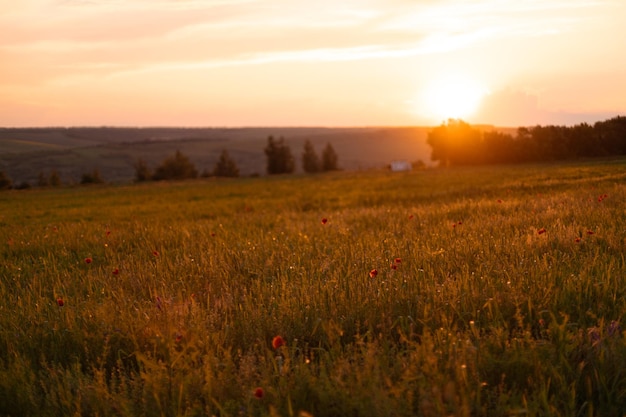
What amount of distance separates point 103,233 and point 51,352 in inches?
268

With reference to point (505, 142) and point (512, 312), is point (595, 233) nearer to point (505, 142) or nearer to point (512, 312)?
point (512, 312)

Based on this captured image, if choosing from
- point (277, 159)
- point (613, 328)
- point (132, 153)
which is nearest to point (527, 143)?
point (613, 328)

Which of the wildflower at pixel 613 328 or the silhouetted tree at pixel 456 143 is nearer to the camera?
the wildflower at pixel 613 328

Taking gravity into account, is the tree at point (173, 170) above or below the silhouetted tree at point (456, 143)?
below

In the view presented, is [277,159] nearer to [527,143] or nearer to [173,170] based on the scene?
[173,170]

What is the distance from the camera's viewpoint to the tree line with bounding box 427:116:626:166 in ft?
87.8

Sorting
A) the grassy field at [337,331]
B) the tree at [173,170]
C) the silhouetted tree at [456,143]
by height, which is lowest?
the grassy field at [337,331]

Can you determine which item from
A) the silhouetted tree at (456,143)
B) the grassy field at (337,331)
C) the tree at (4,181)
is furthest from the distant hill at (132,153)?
the grassy field at (337,331)

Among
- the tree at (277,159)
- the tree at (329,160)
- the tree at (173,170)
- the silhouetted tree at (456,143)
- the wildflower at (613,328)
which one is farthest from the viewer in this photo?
the tree at (329,160)

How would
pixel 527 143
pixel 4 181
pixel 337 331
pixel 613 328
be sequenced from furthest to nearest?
1. pixel 4 181
2. pixel 527 143
3. pixel 337 331
4. pixel 613 328

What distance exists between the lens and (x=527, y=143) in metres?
39.2

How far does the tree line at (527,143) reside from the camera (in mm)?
26766

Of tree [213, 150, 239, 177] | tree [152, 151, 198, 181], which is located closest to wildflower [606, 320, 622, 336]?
tree [152, 151, 198, 181]

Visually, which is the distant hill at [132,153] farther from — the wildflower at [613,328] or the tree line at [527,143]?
the wildflower at [613,328]
